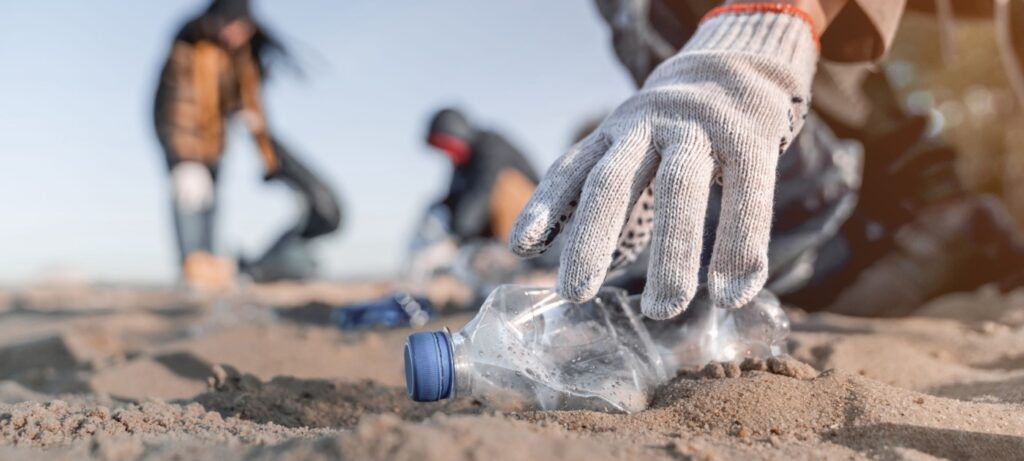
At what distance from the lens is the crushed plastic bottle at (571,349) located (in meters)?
1.32

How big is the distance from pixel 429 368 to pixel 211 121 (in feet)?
15.3

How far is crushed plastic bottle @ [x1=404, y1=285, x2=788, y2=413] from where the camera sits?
1316 millimetres

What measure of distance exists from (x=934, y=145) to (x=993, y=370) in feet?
5.46

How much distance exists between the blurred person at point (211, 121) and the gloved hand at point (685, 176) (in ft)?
14.3

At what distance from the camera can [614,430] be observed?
1.13 metres

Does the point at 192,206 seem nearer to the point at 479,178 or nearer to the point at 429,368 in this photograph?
the point at 479,178

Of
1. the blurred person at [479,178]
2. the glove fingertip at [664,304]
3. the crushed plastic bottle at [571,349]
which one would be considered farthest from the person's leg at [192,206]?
the glove fingertip at [664,304]

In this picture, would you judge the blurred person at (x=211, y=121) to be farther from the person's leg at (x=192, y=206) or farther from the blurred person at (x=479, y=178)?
the blurred person at (x=479, y=178)

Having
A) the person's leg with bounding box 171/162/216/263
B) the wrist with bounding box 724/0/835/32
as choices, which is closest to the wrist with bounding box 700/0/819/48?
the wrist with bounding box 724/0/835/32

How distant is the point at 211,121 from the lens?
210 inches

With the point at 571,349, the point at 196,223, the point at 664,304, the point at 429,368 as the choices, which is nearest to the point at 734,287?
the point at 664,304

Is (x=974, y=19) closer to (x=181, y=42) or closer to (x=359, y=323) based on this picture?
(x=359, y=323)

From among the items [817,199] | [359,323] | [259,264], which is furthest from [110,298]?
[817,199]

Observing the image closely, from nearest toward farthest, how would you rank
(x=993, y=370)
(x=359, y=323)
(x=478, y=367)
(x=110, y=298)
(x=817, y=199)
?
(x=478, y=367)
(x=993, y=370)
(x=817, y=199)
(x=359, y=323)
(x=110, y=298)
